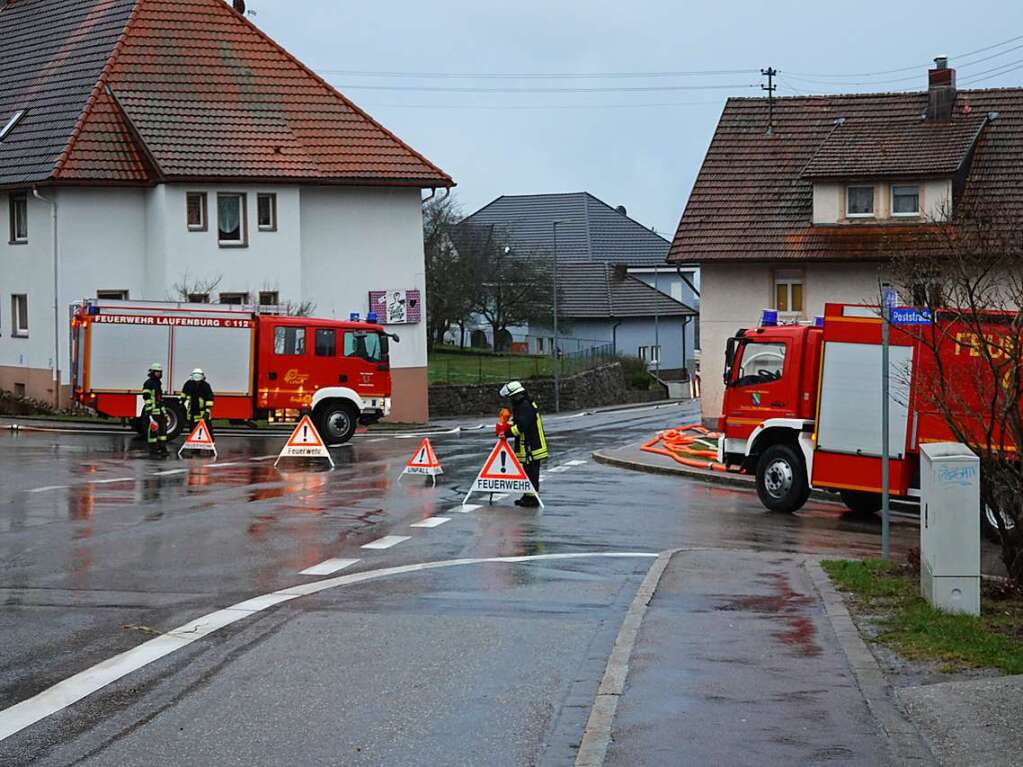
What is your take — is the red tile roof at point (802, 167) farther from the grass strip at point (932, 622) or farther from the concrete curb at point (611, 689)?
the concrete curb at point (611, 689)

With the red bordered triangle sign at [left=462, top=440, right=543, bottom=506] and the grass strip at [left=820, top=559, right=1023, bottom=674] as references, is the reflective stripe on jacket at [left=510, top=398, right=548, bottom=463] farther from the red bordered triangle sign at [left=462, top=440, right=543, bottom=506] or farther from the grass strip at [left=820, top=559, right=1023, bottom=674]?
the grass strip at [left=820, top=559, right=1023, bottom=674]

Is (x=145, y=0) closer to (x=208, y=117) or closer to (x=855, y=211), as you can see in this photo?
(x=208, y=117)

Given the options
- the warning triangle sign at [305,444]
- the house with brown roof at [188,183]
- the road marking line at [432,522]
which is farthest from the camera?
the house with brown roof at [188,183]

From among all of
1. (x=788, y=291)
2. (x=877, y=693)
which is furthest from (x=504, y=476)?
(x=788, y=291)

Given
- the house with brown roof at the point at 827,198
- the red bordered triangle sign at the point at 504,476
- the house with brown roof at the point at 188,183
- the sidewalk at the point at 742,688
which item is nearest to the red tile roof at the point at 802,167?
the house with brown roof at the point at 827,198

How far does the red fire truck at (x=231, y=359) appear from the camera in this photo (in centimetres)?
3344

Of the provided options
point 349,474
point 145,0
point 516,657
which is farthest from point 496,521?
point 145,0

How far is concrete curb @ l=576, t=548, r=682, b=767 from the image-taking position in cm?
732

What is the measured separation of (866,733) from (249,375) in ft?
89.6

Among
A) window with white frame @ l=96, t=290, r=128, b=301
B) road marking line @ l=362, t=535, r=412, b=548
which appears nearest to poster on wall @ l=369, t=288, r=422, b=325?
window with white frame @ l=96, t=290, r=128, b=301

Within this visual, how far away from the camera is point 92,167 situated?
4141 centimetres

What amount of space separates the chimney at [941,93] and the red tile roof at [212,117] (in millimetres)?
13739

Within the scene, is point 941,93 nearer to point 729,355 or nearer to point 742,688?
point 729,355

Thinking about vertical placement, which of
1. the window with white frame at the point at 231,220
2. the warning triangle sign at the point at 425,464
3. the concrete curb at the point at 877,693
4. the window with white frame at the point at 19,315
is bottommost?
the concrete curb at the point at 877,693
